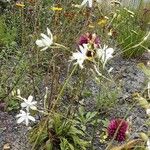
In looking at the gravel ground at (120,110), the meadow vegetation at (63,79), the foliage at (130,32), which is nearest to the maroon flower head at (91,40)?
the meadow vegetation at (63,79)

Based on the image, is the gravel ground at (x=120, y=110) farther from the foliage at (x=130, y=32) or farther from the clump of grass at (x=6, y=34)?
the clump of grass at (x=6, y=34)

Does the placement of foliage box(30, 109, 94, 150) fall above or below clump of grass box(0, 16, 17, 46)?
below

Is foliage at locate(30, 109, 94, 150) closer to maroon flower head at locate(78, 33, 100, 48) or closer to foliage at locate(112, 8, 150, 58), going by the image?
maroon flower head at locate(78, 33, 100, 48)

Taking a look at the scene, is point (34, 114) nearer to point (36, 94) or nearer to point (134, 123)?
point (36, 94)

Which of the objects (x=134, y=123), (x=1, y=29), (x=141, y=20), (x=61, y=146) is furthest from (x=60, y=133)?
(x=141, y=20)

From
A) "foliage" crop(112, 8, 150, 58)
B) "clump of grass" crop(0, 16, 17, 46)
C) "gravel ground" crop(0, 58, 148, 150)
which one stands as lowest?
"gravel ground" crop(0, 58, 148, 150)

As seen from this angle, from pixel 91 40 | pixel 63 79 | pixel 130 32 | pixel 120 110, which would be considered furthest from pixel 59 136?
pixel 130 32

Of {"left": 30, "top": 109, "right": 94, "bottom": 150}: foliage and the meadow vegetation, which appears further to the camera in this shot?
{"left": 30, "top": 109, "right": 94, "bottom": 150}: foliage

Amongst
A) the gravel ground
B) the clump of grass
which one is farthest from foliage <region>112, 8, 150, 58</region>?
the clump of grass
